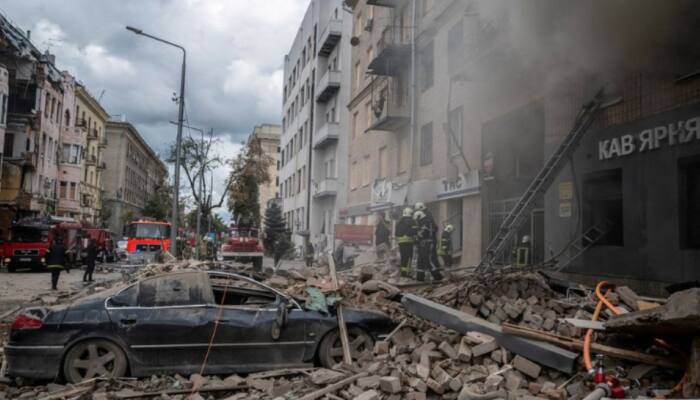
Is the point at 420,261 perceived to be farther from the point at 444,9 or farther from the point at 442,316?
the point at 444,9

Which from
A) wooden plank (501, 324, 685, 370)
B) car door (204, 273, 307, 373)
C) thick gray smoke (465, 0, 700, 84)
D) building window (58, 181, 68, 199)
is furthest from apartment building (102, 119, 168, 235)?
wooden plank (501, 324, 685, 370)

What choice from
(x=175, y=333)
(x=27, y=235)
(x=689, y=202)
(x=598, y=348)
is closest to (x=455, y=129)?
(x=689, y=202)

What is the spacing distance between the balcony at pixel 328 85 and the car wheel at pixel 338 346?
2566 centimetres

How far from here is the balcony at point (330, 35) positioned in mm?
31641

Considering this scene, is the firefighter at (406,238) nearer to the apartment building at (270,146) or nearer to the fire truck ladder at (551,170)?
the fire truck ladder at (551,170)

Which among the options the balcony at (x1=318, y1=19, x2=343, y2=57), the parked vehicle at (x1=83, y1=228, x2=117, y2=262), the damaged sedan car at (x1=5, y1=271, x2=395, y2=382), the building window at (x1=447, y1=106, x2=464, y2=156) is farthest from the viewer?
the balcony at (x1=318, y1=19, x2=343, y2=57)

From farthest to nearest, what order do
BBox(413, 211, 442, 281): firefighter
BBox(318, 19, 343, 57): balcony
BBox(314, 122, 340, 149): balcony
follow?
BBox(318, 19, 343, 57): balcony < BBox(314, 122, 340, 149): balcony < BBox(413, 211, 442, 281): firefighter

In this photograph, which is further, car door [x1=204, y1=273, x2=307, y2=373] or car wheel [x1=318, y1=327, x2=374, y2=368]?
car wheel [x1=318, y1=327, x2=374, y2=368]

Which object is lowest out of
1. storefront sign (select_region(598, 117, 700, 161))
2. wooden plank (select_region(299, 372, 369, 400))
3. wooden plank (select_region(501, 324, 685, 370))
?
wooden plank (select_region(299, 372, 369, 400))

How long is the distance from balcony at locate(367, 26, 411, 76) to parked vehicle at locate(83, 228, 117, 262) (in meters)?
17.6

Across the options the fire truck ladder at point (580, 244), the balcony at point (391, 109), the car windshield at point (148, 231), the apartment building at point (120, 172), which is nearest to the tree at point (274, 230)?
the balcony at point (391, 109)

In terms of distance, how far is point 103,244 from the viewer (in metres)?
31.0

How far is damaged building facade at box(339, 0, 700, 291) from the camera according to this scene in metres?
8.55

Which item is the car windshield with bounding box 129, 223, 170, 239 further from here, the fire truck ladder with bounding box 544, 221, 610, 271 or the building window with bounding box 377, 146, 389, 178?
the fire truck ladder with bounding box 544, 221, 610, 271
